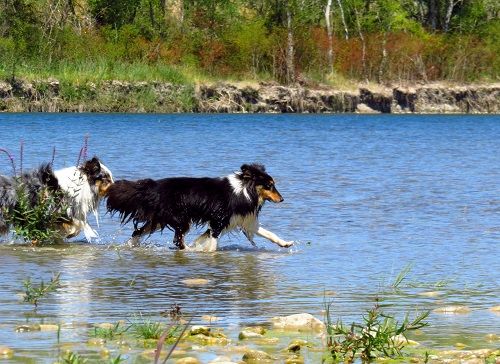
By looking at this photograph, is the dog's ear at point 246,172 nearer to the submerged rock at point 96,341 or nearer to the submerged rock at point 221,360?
the submerged rock at point 96,341

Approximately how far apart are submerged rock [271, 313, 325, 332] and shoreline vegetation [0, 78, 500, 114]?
39.1 meters

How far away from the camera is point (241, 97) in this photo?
52250 mm

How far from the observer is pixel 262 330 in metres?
7.88

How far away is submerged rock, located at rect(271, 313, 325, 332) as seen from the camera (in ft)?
26.4

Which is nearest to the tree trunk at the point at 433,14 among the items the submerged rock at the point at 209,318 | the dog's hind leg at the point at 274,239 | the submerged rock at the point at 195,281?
the dog's hind leg at the point at 274,239

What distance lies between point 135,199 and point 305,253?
1928 mm

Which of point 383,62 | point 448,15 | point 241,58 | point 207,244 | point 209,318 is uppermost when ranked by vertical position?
point 448,15

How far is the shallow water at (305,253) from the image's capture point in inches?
355

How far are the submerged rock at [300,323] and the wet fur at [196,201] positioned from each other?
4.99m

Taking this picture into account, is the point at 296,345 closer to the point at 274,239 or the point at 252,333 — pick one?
the point at 252,333

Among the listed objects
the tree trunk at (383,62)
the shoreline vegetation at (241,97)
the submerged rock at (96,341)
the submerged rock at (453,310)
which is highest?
the submerged rock at (96,341)

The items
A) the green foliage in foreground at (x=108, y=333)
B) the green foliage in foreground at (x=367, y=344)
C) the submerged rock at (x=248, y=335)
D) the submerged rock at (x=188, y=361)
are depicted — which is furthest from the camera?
the submerged rock at (x=248, y=335)

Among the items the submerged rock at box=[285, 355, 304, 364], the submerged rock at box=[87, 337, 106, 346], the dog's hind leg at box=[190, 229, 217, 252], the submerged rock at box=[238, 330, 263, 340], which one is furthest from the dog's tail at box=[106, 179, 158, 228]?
the submerged rock at box=[285, 355, 304, 364]

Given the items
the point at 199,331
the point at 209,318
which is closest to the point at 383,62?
the point at 209,318
